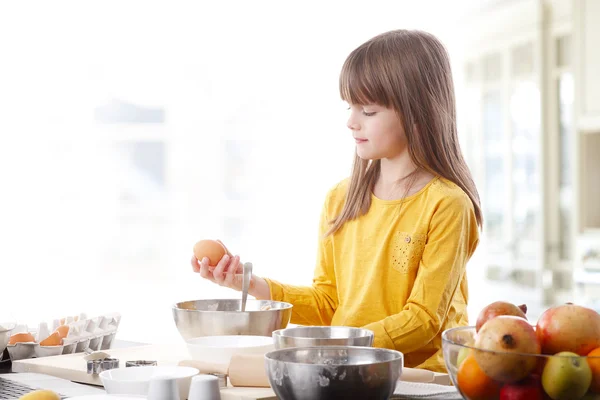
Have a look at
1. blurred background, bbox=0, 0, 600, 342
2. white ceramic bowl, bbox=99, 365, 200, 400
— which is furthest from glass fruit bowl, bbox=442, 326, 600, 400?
blurred background, bbox=0, 0, 600, 342

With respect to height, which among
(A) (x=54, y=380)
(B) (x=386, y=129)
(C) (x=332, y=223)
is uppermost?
(B) (x=386, y=129)

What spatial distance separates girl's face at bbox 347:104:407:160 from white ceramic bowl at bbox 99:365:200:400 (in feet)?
2.41

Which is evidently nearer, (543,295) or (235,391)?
(235,391)

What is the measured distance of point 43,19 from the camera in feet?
18.0

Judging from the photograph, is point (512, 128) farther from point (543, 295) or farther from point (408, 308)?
point (408, 308)

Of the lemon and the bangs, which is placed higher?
the bangs

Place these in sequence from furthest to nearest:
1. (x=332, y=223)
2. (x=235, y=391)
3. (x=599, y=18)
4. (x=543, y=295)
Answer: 1. (x=543, y=295)
2. (x=599, y=18)
3. (x=332, y=223)
4. (x=235, y=391)

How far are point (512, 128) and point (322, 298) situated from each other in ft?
11.8

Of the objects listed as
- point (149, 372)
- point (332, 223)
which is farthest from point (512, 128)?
point (149, 372)

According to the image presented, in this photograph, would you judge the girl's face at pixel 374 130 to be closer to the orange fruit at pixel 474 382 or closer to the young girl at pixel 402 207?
the young girl at pixel 402 207

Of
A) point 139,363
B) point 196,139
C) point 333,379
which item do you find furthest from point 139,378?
point 196,139

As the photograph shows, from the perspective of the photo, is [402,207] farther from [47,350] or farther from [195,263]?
[47,350]

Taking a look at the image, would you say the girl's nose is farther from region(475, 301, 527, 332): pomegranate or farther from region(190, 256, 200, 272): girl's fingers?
region(475, 301, 527, 332): pomegranate

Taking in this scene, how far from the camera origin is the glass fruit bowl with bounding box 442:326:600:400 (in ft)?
2.72
